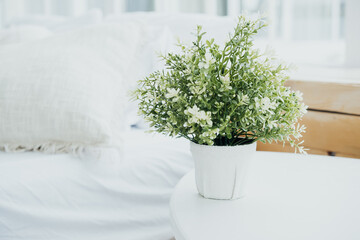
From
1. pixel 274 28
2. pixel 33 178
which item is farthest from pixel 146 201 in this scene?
pixel 274 28

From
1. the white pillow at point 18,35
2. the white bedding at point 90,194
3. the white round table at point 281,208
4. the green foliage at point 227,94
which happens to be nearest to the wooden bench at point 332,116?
the white round table at point 281,208

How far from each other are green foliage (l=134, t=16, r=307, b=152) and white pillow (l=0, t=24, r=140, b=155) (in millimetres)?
468

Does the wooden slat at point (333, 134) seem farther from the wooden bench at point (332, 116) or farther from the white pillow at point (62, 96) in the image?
the white pillow at point (62, 96)

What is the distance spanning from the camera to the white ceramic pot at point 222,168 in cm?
75

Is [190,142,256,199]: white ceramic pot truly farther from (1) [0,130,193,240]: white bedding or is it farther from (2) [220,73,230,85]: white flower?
(1) [0,130,193,240]: white bedding

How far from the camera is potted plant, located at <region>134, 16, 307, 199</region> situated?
70 centimetres

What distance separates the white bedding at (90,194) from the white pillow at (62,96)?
0.19ft

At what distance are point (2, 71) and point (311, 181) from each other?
0.96 meters

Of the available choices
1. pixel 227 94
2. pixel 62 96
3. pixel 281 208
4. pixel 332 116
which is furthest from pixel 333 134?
pixel 62 96

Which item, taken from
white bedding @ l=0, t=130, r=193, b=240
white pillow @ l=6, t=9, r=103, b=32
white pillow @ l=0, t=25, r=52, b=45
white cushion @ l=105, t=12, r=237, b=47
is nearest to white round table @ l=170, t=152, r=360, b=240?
white bedding @ l=0, t=130, r=193, b=240

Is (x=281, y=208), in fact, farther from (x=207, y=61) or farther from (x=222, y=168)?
(x=207, y=61)

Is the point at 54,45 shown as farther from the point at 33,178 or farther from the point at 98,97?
the point at 33,178

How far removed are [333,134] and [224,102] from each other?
75 centimetres

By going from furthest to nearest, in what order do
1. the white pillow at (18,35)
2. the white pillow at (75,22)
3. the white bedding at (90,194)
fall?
the white pillow at (75,22), the white pillow at (18,35), the white bedding at (90,194)
